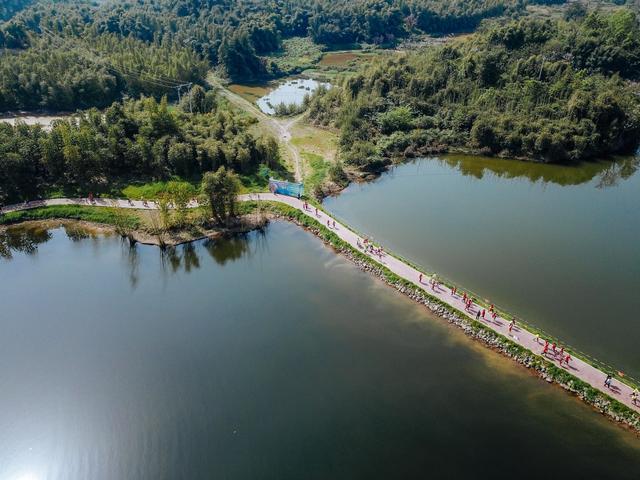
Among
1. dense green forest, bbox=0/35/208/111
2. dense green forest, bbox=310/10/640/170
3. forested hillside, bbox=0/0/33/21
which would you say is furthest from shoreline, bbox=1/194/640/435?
forested hillside, bbox=0/0/33/21

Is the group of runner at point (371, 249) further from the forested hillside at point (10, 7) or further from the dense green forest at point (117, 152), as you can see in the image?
the forested hillside at point (10, 7)

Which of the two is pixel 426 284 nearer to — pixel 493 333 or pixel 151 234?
pixel 493 333

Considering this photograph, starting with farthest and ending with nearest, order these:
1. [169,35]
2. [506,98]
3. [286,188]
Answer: [169,35] < [506,98] < [286,188]

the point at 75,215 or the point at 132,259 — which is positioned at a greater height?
the point at 75,215

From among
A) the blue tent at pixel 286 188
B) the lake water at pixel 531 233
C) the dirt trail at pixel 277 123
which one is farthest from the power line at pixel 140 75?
the lake water at pixel 531 233

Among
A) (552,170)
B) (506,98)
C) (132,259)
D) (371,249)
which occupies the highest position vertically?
(506,98)

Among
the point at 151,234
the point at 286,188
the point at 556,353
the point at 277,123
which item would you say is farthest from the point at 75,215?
the point at 556,353

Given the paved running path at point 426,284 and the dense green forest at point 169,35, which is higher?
the dense green forest at point 169,35
